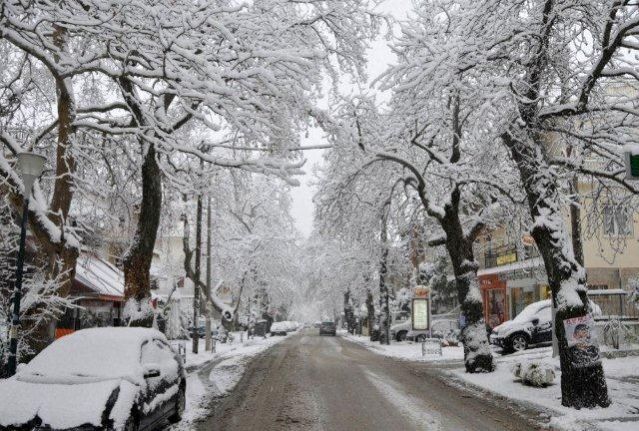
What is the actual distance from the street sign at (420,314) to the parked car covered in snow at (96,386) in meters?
23.5

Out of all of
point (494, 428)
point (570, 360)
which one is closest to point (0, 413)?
point (494, 428)

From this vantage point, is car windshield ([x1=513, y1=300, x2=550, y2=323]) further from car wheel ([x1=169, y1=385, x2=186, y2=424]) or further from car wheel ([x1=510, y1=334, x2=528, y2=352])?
car wheel ([x1=169, y1=385, x2=186, y2=424])

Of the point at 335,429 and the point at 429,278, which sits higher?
the point at 429,278

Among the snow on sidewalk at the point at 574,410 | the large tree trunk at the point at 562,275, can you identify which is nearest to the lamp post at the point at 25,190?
the large tree trunk at the point at 562,275

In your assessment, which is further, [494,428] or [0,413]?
[494,428]

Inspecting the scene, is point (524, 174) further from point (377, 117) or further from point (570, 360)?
point (377, 117)

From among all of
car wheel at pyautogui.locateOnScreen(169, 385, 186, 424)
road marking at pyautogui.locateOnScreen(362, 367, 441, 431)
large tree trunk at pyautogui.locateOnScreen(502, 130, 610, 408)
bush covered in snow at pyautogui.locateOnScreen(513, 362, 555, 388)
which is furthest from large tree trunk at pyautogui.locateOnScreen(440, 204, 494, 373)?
car wheel at pyautogui.locateOnScreen(169, 385, 186, 424)

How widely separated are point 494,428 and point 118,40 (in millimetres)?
8400

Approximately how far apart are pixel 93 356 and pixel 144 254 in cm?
565

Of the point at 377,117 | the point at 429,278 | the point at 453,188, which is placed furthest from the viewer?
the point at 429,278

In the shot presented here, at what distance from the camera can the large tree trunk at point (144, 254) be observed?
528 inches

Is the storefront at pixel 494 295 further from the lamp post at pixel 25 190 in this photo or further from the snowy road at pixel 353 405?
the lamp post at pixel 25 190

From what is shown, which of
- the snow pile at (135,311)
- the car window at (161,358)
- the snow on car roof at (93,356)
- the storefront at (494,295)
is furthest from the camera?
the storefront at (494,295)

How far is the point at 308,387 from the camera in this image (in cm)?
1409
